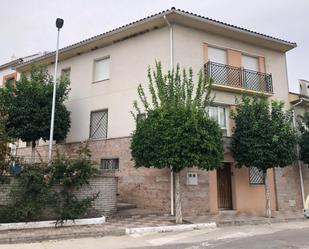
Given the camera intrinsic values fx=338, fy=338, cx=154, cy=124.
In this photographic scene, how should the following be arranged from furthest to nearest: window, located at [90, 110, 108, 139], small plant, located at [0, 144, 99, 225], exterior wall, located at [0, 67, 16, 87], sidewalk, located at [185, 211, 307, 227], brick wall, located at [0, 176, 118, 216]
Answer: exterior wall, located at [0, 67, 16, 87], window, located at [90, 110, 108, 139], sidewalk, located at [185, 211, 307, 227], brick wall, located at [0, 176, 118, 216], small plant, located at [0, 144, 99, 225]

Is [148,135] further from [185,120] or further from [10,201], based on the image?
[10,201]

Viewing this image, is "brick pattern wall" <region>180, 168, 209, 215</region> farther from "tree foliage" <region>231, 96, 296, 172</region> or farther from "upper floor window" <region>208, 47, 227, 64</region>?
"upper floor window" <region>208, 47, 227, 64</region>

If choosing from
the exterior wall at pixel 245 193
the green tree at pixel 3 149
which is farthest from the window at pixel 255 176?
the green tree at pixel 3 149

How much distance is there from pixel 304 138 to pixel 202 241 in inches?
378

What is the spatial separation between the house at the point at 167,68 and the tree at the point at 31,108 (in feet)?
5.06

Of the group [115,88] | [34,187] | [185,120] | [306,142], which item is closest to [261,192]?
[306,142]

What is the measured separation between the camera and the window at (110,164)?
15.5 meters

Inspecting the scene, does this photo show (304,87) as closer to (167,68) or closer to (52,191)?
(167,68)

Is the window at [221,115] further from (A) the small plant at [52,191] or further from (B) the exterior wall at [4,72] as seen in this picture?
(B) the exterior wall at [4,72]

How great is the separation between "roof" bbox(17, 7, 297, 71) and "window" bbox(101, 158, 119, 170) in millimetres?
5905

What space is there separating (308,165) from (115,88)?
10.6 m

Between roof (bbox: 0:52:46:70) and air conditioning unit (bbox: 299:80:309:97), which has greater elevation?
roof (bbox: 0:52:46:70)

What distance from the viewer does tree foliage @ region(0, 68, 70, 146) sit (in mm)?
14992

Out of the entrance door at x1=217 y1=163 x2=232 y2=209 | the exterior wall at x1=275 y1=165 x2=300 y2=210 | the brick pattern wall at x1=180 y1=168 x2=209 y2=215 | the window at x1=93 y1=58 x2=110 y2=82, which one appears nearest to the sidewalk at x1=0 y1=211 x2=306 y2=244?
the brick pattern wall at x1=180 y1=168 x2=209 y2=215
